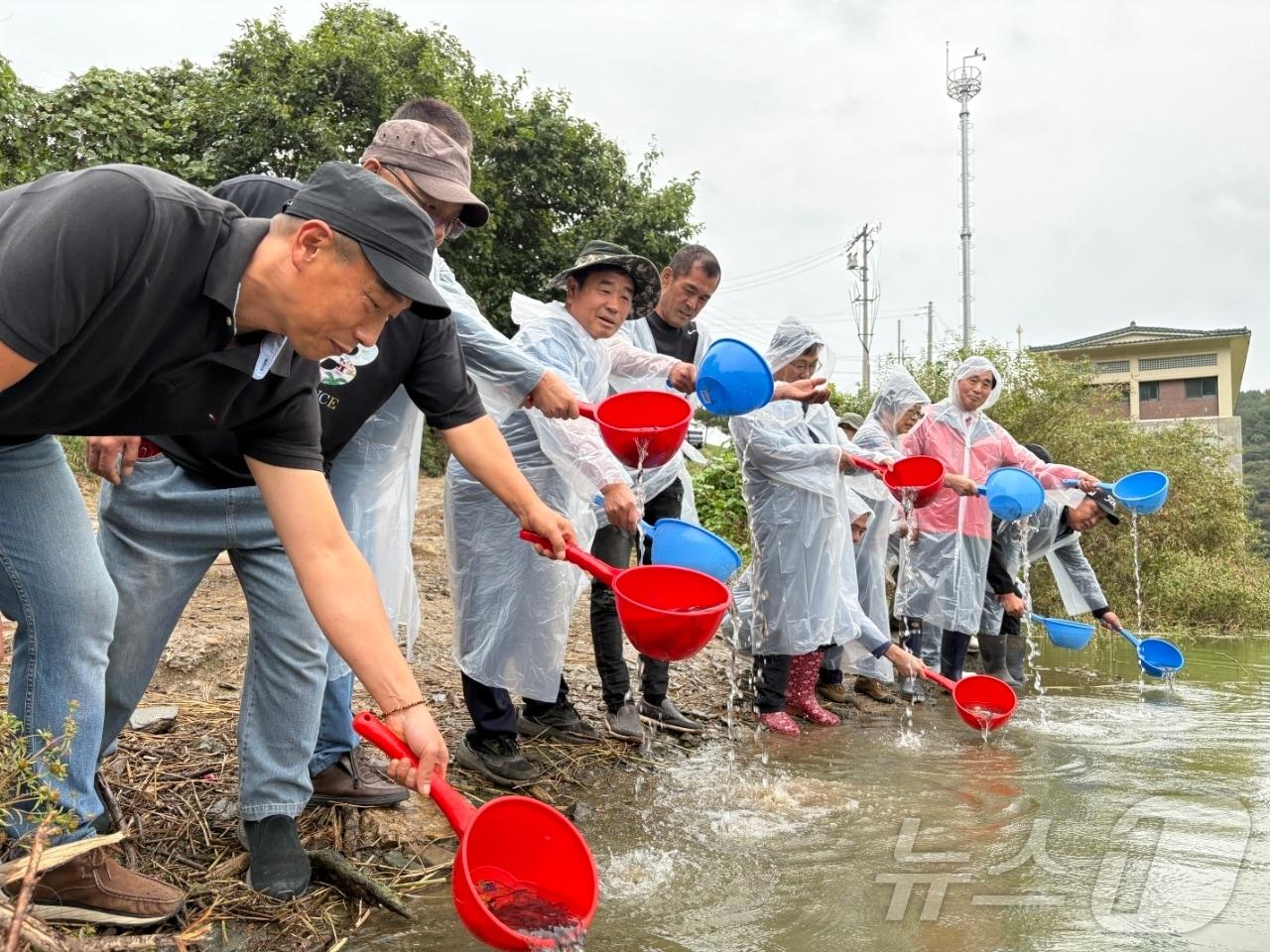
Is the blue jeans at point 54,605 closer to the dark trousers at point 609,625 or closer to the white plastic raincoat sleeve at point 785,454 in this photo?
the dark trousers at point 609,625

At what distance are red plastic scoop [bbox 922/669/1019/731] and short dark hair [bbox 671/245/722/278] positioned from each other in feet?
6.69

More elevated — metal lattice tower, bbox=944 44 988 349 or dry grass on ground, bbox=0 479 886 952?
metal lattice tower, bbox=944 44 988 349

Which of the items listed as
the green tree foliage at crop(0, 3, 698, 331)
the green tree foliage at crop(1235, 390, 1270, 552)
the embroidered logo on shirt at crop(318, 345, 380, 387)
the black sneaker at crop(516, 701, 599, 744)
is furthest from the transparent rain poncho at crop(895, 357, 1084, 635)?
the green tree foliage at crop(1235, 390, 1270, 552)

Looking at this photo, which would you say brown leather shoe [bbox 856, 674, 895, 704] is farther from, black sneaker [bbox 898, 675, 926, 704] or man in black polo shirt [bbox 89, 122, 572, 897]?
man in black polo shirt [bbox 89, 122, 572, 897]

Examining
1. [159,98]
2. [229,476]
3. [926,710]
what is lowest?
[926,710]

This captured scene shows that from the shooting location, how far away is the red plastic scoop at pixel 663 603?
2.45 metres

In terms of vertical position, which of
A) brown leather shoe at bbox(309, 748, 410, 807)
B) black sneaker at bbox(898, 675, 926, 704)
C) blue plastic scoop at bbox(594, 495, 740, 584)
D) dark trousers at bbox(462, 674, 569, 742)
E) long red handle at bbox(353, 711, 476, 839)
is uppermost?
blue plastic scoop at bbox(594, 495, 740, 584)

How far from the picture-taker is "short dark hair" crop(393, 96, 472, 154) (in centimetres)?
291

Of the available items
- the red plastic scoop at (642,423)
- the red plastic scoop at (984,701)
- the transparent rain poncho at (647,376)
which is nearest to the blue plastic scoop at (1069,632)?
the red plastic scoop at (984,701)

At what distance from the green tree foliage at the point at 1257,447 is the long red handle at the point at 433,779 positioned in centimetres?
2445

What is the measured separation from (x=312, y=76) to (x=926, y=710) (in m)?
10.4

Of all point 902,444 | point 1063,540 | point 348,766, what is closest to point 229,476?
point 348,766

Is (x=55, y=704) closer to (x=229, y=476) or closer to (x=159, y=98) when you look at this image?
(x=229, y=476)

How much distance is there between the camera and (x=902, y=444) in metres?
6.16
